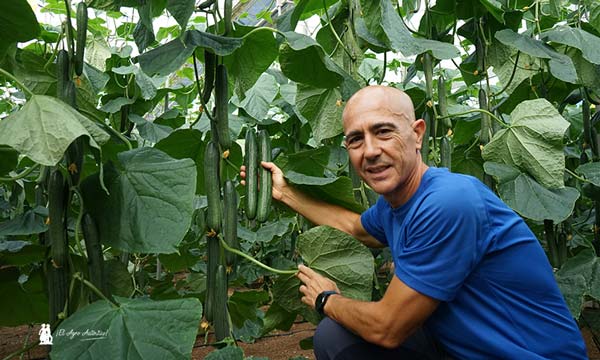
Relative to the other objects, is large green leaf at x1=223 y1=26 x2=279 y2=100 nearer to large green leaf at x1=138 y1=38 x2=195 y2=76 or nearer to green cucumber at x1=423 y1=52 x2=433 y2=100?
large green leaf at x1=138 y1=38 x2=195 y2=76

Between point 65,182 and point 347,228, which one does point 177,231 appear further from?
point 347,228

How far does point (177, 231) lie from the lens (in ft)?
4.09

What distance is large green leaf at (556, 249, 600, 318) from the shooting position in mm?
1857

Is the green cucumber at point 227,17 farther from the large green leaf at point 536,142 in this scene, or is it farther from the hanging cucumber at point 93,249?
the large green leaf at point 536,142

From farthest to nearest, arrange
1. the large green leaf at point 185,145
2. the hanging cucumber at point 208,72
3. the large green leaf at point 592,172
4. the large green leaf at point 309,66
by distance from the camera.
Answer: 1. the large green leaf at point 592,172
2. the large green leaf at point 185,145
3. the large green leaf at point 309,66
4. the hanging cucumber at point 208,72

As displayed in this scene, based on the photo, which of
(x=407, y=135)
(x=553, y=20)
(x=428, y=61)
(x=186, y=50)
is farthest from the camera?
(x=553, y=20)

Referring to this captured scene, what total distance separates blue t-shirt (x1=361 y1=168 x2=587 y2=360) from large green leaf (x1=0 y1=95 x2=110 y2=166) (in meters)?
0.74

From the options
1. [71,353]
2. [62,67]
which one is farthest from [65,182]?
[71,353]

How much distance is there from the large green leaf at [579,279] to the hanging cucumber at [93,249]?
140 cm

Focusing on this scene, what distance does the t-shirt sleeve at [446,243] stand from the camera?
131cm

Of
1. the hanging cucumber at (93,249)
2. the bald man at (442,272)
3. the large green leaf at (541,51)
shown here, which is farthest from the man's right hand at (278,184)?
the large green leaf at (541,51)

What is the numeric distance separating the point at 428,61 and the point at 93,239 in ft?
3.63

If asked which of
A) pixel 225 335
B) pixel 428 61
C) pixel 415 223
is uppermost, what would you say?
pixel 428 61

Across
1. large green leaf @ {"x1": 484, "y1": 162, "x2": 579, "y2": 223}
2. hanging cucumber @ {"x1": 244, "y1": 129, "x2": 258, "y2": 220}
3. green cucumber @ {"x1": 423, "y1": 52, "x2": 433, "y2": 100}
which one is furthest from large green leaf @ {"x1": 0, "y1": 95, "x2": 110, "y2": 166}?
large green leaf @ {"x1": 484, "y1": 162, "x2": 579, "y2": 223}
